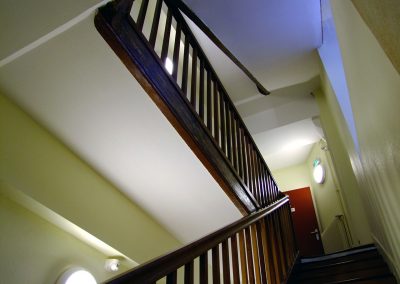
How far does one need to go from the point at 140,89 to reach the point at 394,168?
151 cm

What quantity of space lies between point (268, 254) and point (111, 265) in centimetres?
143

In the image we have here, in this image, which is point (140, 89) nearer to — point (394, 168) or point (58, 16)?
point (58, 16)

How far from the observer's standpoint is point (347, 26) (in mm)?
1676

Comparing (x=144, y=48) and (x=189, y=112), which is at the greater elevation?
(x=144, y=48)

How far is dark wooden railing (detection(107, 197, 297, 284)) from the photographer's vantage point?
2.78 feet

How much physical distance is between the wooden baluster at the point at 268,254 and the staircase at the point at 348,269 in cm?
63

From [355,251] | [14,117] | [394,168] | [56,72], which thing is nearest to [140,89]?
[56,72]

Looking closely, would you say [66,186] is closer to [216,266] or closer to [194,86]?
[194,86]

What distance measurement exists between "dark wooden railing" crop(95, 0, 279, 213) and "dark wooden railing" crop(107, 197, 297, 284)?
1.17 feet

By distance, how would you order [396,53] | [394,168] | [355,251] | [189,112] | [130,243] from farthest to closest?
[355,251] → [130,243] → [189,112] → [394,168] → [396,53]

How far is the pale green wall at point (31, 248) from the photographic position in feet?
5.71

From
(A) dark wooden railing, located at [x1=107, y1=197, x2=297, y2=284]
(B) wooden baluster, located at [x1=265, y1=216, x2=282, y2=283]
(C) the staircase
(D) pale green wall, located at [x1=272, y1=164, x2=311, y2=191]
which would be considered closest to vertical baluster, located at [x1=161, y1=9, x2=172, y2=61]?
(A) dark wooden railing, located at [x1=107, y1=197, x2=297, y2=284]

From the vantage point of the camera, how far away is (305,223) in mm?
5355

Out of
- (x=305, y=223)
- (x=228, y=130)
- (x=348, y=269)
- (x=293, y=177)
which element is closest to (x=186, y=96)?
(x=228, y=130)
